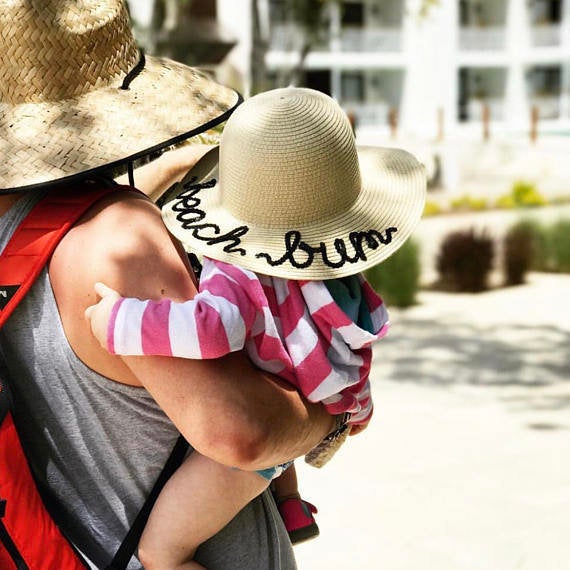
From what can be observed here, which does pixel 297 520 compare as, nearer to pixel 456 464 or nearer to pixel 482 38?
pixel 456 464

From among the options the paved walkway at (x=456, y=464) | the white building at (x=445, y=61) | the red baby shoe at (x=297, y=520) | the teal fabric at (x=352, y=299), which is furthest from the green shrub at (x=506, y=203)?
the white building at (x=445, y=61)

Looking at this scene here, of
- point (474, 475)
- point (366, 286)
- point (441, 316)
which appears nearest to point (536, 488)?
point (474, 475)

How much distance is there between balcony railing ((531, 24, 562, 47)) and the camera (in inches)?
1521

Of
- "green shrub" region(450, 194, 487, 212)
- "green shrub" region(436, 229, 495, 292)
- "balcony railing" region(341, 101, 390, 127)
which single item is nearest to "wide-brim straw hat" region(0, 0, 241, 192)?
"green shrub" region(436, 229, 495, 292)

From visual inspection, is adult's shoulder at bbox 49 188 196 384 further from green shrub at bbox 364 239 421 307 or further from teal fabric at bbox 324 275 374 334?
green shrub at bbox 364 239 421 307

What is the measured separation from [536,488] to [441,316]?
16.2 ft

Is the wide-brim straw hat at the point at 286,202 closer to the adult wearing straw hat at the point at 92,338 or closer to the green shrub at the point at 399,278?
the adult wearing straw hat at the point at 92,338

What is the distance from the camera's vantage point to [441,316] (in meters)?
10.1

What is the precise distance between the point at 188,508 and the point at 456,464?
167 inches

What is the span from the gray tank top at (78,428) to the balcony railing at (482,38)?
123 ft

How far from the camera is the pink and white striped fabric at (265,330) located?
1.36 metres

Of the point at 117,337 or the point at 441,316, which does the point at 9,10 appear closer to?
the point at 117,337

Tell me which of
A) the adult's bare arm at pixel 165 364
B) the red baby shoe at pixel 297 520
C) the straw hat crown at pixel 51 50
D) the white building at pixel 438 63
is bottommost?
the white building at pixel 438 63

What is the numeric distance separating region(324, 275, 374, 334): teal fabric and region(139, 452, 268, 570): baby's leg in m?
0.29
